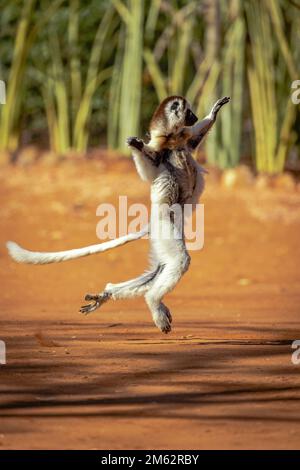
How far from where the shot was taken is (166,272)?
670 centimetres

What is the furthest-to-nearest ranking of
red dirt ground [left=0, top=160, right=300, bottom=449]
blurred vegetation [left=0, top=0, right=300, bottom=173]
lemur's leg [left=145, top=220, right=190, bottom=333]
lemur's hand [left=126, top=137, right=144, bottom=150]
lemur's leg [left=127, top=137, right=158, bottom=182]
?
blurred vegetation [left=0, top=0, right=300, bottom=173], lemur's leg [left=145, top=220, right=190, bottom=333], lemur's leg [left=127, top=137, right=158, bottom=182], lemur's hand [left=126, top=137, right=144, bottom=150], red dirt ground [left=0, top=160, right=300, bottom=449]

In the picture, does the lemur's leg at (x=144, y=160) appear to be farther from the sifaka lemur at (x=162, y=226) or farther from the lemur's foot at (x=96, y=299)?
the lemur's foot at (x=96, y=299)

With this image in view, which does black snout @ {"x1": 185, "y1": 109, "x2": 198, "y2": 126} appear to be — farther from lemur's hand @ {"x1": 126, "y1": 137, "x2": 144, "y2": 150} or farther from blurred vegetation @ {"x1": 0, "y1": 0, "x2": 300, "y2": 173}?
blurred vegetation @ {"x1": 0, "y1": 0, "x2": 300, "y2": 173}

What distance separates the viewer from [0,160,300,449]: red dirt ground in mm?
4871

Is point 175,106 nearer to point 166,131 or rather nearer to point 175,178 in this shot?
point 166,131

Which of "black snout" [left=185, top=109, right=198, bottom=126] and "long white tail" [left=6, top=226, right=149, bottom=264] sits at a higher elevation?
"black snout" [left=185, top=109, right=198, bottom=126]

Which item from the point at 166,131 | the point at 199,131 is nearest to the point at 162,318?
the point at 166,131

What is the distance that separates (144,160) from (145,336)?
1315 millimetres

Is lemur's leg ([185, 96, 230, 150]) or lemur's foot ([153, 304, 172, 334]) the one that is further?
lemur's leg ([185, 96, 230, 150])

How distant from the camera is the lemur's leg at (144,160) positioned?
6405 millimetres

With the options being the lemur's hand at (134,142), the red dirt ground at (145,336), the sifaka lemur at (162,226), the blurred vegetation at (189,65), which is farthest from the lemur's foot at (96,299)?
the blurred vegetation at (189,65)

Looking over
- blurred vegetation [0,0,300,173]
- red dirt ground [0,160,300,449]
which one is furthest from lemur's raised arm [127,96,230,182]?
blurred vegetation [0,0,300,173]

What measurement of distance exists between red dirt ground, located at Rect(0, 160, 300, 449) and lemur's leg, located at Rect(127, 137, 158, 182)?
3.44ft

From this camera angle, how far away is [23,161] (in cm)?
1578
